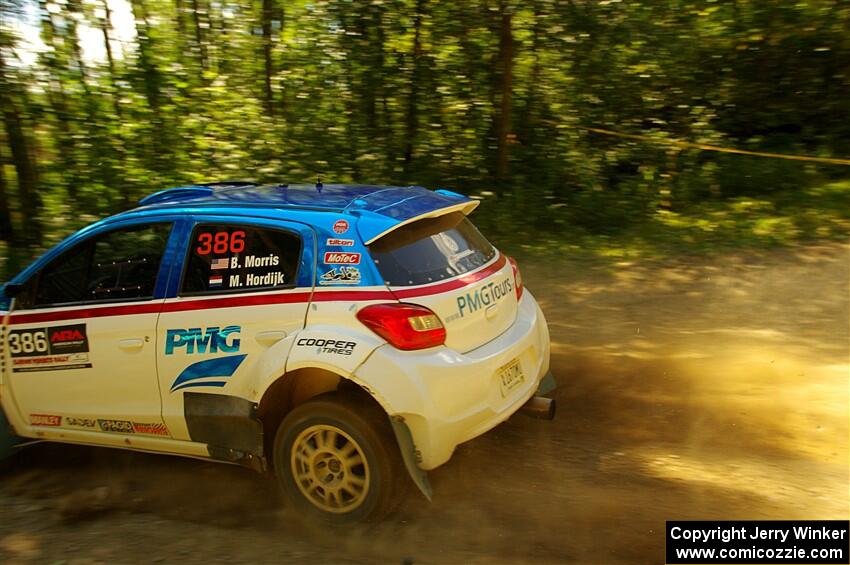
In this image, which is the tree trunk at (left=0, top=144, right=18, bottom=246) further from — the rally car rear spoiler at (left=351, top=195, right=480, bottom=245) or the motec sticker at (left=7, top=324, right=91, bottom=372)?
the rally car rear spoiler at (left=351, top=195, right=480, bottom=245)

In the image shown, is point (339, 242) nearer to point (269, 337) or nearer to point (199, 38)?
point (269, 337)

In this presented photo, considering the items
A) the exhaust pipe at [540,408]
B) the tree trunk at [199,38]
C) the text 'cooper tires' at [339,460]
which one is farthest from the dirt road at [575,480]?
the tree trunk at [199,38]

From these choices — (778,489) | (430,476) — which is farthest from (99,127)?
(778,489)

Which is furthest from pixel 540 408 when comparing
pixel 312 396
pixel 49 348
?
pixel 49 348

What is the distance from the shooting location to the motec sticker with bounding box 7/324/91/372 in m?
4.46

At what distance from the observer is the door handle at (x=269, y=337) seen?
13.0 feet

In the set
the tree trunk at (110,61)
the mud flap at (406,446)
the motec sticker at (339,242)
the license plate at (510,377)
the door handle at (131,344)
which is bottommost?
the mud flap at (406,446)

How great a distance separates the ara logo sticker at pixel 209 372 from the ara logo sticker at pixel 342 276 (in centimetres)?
62

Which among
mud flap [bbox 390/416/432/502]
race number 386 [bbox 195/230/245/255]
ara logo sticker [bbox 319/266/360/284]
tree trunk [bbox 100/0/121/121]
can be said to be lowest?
mud flap [bbox 390/416/432/502]

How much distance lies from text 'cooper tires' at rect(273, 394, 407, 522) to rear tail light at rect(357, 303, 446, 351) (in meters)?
0.42

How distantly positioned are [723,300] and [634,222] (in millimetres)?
2979

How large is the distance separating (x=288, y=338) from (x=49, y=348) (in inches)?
65.5

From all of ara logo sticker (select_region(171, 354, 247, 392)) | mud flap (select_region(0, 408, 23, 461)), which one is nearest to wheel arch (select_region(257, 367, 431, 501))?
ara logo sticker (select_region(171, 354, 247, 392))

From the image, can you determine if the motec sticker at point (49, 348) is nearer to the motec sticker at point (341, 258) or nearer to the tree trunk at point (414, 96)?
the motec sticker at point (341, 258)
